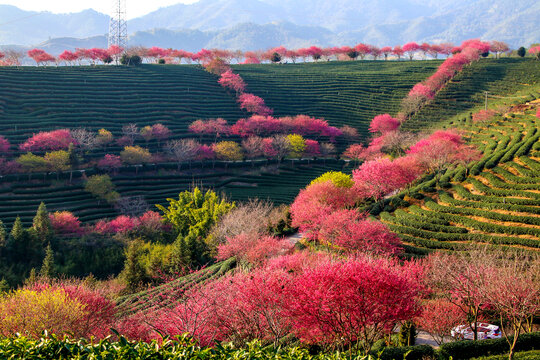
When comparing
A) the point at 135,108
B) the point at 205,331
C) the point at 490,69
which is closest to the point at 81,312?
the point at 205,331

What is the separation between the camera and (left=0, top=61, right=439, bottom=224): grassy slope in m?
54.7

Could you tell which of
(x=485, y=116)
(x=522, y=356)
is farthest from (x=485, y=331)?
(x=485, y=116)

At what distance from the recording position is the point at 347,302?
1522 centimetres

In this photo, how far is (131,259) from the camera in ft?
112

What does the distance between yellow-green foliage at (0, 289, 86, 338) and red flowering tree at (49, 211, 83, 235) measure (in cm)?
2606

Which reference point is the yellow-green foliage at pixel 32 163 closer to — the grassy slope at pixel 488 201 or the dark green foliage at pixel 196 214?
the dark green foliage at pixel 196 214

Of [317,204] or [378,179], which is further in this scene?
[378,179]

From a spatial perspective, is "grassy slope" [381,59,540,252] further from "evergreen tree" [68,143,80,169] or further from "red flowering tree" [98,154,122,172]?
"evergreen tree" [68,143,80,169]

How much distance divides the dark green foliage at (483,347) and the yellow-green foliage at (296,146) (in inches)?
2107

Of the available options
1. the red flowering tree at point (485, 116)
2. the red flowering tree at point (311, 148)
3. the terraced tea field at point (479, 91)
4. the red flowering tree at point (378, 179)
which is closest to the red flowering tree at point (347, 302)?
the red flowering tree at point (378, 179)

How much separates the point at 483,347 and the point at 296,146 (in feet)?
178

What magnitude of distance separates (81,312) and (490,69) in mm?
97255

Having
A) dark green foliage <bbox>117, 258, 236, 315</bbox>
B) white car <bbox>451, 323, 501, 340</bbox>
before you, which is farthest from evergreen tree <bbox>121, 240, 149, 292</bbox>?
white car <bbox>451, 323, 501, 340</bbox>

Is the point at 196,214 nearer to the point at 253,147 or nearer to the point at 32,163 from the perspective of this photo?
the point at 32,163
